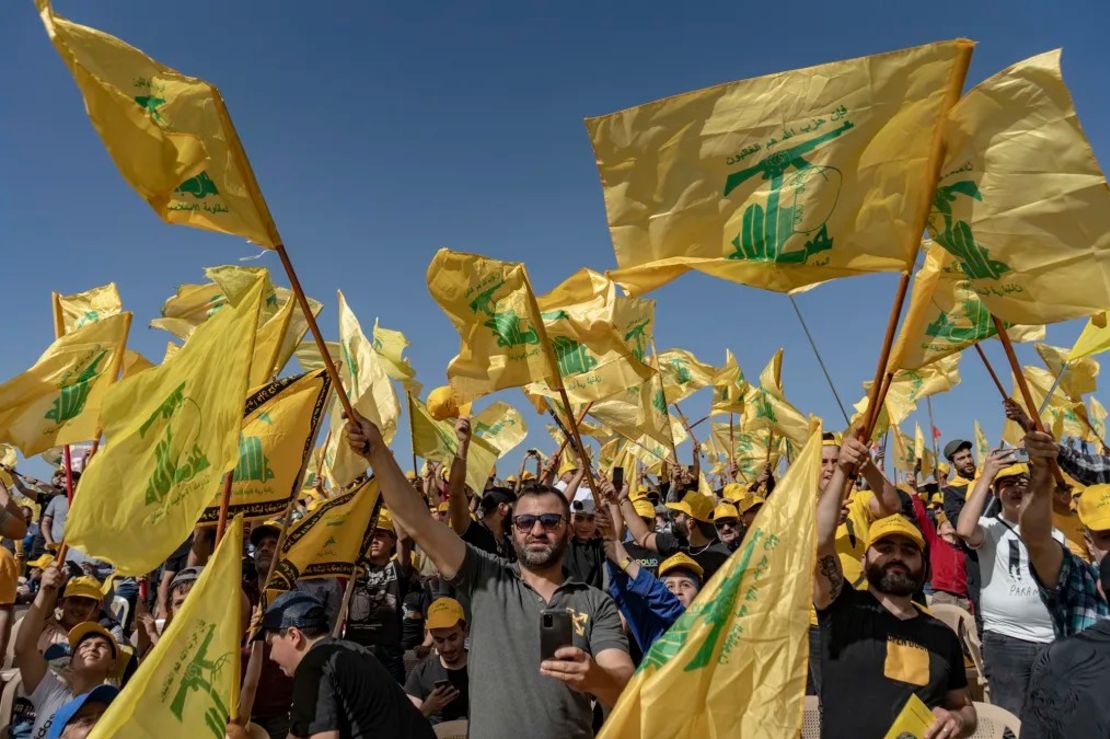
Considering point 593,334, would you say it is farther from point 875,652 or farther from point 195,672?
point 195,672

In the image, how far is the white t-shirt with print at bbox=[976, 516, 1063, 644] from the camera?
533 cm

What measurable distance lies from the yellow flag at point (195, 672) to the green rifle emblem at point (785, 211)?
2.51 m

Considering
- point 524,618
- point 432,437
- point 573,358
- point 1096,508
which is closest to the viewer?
point 524,618

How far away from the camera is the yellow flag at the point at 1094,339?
11.6ft

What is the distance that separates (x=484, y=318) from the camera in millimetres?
4965

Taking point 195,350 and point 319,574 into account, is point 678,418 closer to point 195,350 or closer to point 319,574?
point 319,574

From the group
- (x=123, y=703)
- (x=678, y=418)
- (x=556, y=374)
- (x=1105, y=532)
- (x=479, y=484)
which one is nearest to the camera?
(x=123, y=703)

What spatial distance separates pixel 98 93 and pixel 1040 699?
477 cm

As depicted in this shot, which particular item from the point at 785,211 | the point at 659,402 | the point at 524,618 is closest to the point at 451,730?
the point at 524,618

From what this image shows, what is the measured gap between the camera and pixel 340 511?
4887 mm

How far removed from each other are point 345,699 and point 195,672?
29.4 inches

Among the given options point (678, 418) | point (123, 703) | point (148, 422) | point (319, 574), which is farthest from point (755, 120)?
point (678, 418)

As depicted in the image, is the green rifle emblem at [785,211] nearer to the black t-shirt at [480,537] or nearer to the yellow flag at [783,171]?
the yellow flag at [783,171]

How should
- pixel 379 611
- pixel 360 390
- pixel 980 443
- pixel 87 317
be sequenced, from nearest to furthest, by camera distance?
pixel 379 611
pixel 360 390
pixel 87 317
pixel 980 443
